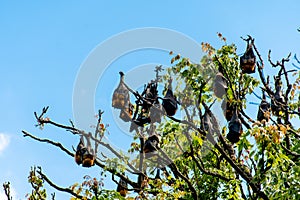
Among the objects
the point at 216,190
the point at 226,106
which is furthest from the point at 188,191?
the point at 226,106

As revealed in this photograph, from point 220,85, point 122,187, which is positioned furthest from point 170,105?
point 122,187

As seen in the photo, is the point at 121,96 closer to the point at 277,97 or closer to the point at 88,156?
the point at 88,156

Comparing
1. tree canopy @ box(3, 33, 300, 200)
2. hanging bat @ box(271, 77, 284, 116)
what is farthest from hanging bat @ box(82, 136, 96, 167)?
hanging bat @ box(271, 77, 284, 116)

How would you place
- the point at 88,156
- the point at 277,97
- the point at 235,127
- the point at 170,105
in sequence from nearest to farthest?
1. the point at 235,127
2. the point at 170,105
3. the point at 277,97
4. the point at 88,156

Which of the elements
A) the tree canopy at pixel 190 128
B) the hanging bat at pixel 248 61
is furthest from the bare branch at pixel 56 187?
the hanging bat at pixel 248 61

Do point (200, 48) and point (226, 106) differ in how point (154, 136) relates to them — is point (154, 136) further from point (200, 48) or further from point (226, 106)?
point (200, 48)

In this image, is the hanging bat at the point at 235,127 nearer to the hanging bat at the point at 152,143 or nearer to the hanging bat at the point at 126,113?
the hanging bat at the point at 152,143

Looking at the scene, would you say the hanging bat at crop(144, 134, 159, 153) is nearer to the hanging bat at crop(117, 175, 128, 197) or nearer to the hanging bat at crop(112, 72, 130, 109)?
the hanging bat at crop(112, 72, 130, 109)

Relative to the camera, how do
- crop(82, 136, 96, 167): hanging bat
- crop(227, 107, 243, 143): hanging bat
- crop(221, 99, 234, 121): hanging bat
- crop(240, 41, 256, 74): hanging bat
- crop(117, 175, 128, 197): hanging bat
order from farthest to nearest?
crop(117, 175, 128, 197): hanging bat < crop(82, 136, 96, 167): hanging bat < crop(240, 41, 256, 74): hanging bat < crop(221, 99, 234, 121): hanging bat < crop(227, 107, 243, 143): hanging bat

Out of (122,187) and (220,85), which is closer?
(220,85)

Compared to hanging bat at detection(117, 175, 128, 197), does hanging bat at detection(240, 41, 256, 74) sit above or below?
above

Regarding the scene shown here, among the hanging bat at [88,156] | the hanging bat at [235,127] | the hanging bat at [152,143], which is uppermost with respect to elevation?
the hanging bat at [88,156]

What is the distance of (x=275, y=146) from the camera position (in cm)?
558

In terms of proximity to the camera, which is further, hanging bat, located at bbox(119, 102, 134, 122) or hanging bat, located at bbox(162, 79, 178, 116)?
hanging bat, located at bbox(162, 79, 178, 116)
